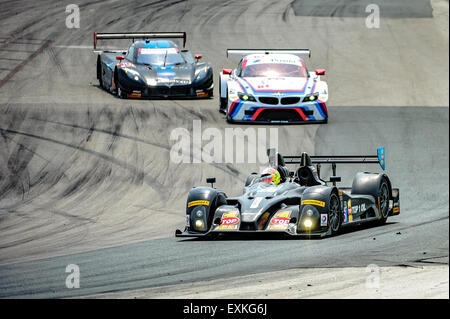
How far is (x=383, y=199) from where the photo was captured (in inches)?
663

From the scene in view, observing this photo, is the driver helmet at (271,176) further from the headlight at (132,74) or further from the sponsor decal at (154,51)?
the sponsor decal at (154,51)

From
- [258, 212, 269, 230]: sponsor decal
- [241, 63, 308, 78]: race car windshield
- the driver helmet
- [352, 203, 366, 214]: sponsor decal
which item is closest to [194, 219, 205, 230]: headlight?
[258, 212, 269, 230]: sponsor decal

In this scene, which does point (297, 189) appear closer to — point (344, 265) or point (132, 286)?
point (344, 265)

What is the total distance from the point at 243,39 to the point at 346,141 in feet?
32.0

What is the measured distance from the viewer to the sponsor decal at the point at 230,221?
48.3ft

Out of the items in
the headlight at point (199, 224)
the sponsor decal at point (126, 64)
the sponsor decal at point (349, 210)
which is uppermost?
the sponsor decal at point (126, 64)

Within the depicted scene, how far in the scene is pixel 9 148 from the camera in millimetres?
21578

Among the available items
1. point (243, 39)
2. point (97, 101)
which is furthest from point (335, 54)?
point (97, 101)

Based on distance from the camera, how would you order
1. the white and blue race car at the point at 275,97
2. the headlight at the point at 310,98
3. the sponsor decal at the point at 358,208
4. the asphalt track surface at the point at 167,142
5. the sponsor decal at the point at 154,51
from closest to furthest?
the asphalt track surface at the point at 167,142 → the sponsor decal at the point at 358,208 → the white and blue race car at the point at 275,97 → the headlight at the point at 310,98 → the sponsor decal at the point at 154,51

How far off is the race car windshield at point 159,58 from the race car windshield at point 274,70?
6.83ft

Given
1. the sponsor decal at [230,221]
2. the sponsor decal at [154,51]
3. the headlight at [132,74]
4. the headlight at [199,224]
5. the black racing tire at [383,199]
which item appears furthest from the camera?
the sponsor decal at [154,51]

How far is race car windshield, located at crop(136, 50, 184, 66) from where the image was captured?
82.0 feet

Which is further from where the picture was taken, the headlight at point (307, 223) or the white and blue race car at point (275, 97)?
the white and blue race car at point (275, 97)

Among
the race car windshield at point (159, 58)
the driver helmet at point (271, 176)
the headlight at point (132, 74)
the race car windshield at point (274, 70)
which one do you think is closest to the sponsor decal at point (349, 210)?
the driver helmet at point (271, 176)
